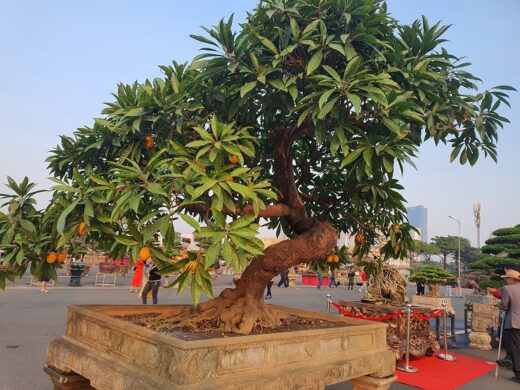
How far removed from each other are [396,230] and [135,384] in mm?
3719

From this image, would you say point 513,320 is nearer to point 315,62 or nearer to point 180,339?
point 315,62

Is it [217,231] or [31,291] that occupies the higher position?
[217,231]

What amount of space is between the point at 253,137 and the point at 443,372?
20.0 ft

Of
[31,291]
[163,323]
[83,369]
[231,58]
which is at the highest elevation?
[231,58]

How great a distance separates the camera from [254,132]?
4.55 meters

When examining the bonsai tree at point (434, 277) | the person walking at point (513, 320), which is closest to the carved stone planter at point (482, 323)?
the bonsai tree at point (434, 277)

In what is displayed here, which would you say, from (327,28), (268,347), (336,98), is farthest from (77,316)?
(327,28)

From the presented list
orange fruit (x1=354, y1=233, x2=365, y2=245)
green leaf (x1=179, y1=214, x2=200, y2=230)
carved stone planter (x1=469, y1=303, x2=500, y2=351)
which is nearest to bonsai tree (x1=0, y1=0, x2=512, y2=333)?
green leaf (x1=179, y1=214, x2=200, y2=230)

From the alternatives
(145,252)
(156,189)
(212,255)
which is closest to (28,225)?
(145,252)

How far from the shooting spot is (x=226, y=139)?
3.24m

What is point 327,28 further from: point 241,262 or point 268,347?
point 268,347

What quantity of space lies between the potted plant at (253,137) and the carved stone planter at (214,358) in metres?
0.04

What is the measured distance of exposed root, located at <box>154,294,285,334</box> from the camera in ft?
13.8

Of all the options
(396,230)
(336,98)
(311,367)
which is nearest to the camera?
(336,98)
